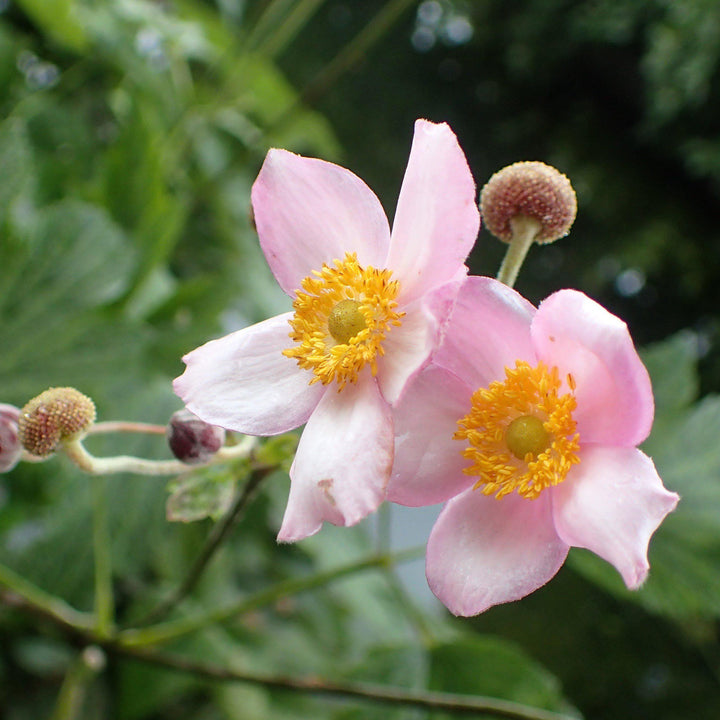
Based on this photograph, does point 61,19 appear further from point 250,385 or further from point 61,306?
point 250,385

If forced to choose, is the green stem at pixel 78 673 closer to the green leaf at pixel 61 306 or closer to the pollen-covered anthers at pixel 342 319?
the green leaf at pixel 61 306

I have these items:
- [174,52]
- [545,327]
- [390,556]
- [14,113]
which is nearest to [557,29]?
[174,52]

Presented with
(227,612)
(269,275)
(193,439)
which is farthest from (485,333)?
(269,275)

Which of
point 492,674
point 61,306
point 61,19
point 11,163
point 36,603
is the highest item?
point 61,19

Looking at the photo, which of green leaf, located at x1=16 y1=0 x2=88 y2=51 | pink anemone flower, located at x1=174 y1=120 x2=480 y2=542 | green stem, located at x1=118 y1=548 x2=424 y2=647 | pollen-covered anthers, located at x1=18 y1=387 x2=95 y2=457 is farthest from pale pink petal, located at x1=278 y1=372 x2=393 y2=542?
green leaf, located at x1=16 y1=0 x2=88 y2=51

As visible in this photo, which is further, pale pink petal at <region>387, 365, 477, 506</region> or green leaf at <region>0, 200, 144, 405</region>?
green leaf at <region>0, 200, 144, 405</region>

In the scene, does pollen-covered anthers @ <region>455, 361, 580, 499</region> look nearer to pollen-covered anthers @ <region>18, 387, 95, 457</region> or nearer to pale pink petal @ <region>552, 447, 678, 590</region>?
pale pink petal @ <region>552, 447, 678, 590</region>

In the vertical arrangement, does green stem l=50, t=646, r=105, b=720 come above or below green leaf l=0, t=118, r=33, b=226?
below
